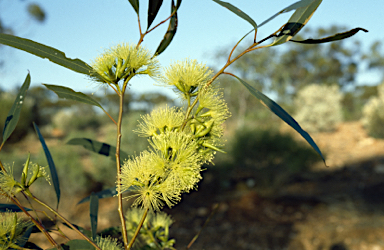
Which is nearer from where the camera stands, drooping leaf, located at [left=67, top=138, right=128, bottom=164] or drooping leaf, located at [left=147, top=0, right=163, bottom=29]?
drooping leaf, located at [left=147, top=0, right=163, bottom=29]

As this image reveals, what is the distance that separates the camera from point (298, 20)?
16.3 inches

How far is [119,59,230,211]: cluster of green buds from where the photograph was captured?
16.8 inches

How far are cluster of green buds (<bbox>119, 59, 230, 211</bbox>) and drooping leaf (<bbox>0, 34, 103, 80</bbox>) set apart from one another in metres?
0.15

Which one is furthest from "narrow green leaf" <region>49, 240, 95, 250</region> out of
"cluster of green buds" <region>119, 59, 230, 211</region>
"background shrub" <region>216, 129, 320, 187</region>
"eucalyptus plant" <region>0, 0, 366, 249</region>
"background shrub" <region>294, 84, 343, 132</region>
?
"background shrub" <region>294, 84, 343, 132</region>

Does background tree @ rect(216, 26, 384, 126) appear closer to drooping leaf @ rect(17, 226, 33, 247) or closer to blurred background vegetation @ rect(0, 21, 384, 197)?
blurred background vegetation @ rect(0, 21, 384, 197)

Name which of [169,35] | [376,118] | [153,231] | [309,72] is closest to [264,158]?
Answer: [153,231]

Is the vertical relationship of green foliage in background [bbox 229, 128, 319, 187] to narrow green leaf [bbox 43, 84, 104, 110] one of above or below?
below

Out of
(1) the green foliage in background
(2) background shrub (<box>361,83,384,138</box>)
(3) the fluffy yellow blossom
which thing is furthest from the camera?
(2) background shrub (<box>361,83,384,138</box>)

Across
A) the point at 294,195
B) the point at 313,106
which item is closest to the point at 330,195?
the point at 294,195

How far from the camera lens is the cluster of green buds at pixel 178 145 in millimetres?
426

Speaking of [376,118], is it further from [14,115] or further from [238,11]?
[14,115]

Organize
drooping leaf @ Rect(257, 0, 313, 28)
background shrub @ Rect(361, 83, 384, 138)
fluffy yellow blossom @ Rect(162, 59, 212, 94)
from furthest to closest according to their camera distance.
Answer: background shrub @ Rect(361, 83, 384, 138) → fluffy yellow blossom @ Rect(162, 59, 212, 94) → drooping leaf @ Rect(257, 0, 313, 28)

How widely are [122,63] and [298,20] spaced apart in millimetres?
310

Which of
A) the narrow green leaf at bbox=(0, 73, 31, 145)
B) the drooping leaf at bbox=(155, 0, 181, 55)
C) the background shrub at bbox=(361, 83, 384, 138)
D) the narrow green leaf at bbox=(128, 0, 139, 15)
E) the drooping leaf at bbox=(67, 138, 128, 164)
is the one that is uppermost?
the background shrub at bbox=(361, 83, 384, 138)
